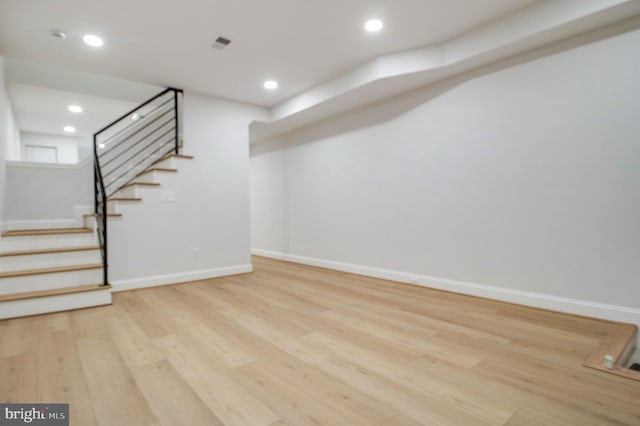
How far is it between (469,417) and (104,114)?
7059mm

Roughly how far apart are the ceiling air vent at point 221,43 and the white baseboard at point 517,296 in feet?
10.8

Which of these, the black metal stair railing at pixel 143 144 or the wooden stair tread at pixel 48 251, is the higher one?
the black metal stair railing at pixel 143 144

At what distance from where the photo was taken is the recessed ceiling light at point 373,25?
293cm

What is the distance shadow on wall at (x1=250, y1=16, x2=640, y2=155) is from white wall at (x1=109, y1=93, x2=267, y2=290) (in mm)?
1003

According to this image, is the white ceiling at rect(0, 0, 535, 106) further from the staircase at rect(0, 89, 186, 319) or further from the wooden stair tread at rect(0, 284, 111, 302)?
the wooden stair tread at rect(0, 284, 111, 302)

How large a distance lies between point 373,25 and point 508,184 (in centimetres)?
203

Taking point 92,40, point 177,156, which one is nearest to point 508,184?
point 177,156

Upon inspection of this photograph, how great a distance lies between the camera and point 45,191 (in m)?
4.93

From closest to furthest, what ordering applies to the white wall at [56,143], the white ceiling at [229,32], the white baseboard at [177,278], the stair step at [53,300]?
the white ceiling at [229,32] → the stair step at [53,300] → the white baseboard at [177,278] → the white wall at [56,143]

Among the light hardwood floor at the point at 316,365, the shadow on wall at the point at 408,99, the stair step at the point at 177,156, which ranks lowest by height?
the light hardwood floor at the point at 316,365

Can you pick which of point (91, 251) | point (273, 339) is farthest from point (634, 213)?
point (91, 251)

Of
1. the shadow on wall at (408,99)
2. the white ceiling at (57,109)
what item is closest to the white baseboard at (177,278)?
the shadow on wall at (408,99)

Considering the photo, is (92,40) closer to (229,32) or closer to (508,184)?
(229,32)

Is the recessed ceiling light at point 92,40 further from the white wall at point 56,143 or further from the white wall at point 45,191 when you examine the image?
the white wall at point 56,143
